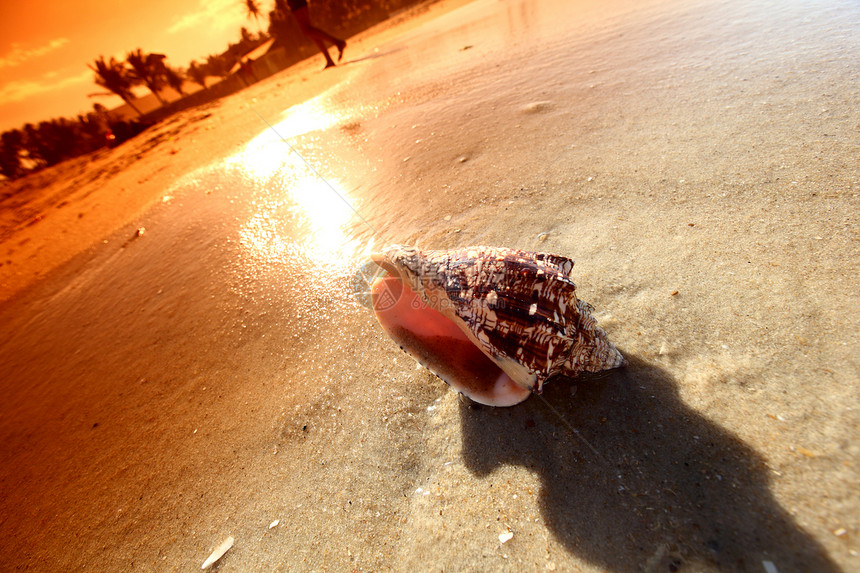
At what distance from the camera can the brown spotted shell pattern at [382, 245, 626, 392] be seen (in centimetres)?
145

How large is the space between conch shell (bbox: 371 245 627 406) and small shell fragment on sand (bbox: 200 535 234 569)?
3.64ft

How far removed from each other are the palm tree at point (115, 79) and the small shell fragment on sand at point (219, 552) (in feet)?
116

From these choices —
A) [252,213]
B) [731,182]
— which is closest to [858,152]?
[731,182]

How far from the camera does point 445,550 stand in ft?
4.69

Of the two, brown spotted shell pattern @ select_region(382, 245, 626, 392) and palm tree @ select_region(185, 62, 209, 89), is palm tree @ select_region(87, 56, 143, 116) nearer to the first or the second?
palm tree @ select_region(185, 62, 209, 89)

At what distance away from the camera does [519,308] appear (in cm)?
144

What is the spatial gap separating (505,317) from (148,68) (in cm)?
4046

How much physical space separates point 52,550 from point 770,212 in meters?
4.14

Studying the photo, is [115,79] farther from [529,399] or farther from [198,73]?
A: [529,399]

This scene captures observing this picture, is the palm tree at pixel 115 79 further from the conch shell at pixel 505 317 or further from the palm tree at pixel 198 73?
the conch shell at pixel 505 317

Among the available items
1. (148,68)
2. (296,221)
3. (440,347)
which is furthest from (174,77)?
(440,347)

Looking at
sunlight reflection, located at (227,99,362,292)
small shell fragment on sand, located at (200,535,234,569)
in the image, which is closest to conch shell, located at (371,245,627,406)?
small shell fragment on sand, located at (200,535,234,569)

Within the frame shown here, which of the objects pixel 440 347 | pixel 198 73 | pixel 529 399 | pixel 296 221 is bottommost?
pixel 529 399

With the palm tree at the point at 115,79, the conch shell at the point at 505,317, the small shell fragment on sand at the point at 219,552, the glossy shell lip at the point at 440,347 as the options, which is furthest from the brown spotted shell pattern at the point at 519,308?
the palm tree at the point at 115,79
